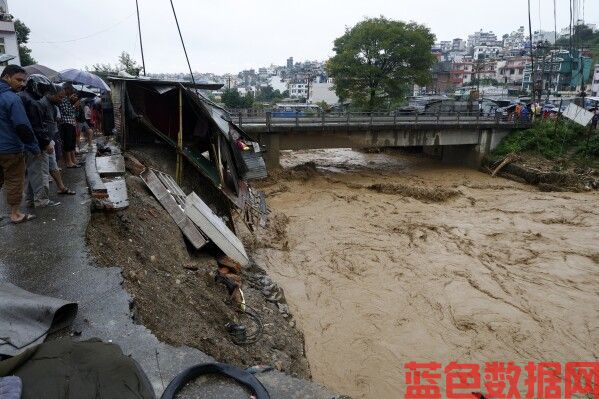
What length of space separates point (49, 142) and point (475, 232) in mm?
12333

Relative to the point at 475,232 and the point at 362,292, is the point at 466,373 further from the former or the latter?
the point at 475,232

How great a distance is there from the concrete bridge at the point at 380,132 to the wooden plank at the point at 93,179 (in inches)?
416

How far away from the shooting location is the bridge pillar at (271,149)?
19.0 meters

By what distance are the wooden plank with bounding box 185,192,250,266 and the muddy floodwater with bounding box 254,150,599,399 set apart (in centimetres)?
158

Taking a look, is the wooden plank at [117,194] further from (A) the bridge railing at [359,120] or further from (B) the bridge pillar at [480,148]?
(B) the bridge pillar at [480,148]

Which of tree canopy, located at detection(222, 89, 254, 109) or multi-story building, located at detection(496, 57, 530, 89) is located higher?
multi-story building, located at detection(496, 57, 530, 89)

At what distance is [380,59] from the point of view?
28.9m

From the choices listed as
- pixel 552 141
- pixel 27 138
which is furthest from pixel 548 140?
pixel 27 138

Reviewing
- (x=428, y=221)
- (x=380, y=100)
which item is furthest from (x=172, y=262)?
(x=380, y=100)

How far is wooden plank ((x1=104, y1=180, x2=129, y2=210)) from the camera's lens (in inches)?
236

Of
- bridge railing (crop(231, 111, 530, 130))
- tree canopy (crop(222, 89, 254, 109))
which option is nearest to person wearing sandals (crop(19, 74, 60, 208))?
bridge railing (crop(231, 111, 530, 130))

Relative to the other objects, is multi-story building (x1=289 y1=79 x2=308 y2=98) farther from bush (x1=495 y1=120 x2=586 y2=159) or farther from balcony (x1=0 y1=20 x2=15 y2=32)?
bush (x1=495 y1=120 x2=586 y2=159)

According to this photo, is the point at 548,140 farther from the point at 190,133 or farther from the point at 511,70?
the point at 511,70

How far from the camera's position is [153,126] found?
10.0 metres
